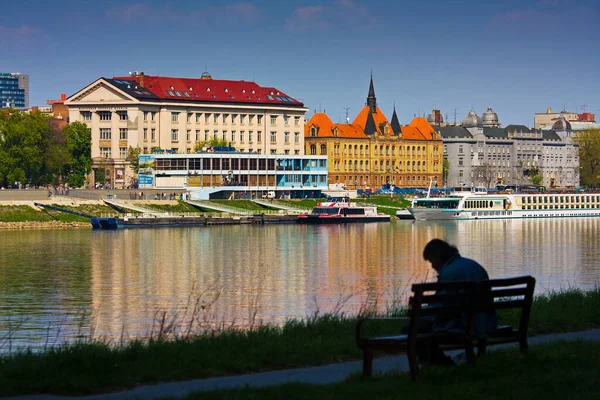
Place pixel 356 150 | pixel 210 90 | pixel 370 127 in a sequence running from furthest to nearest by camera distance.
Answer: pixel 370 127 → pixel 356 150 → pixel 210 90

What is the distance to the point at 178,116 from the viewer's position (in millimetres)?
163375


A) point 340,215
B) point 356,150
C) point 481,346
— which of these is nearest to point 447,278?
point 481,346

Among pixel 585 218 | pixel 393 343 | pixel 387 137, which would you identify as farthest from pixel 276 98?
pixel 393 343

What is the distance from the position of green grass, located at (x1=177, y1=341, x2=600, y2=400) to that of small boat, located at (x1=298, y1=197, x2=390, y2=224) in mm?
111517

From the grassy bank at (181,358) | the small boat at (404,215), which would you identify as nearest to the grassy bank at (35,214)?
the small boat at (404,215)

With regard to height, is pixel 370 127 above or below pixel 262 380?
above

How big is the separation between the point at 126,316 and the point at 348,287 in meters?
13.2

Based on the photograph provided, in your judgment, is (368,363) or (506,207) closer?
(368,363)

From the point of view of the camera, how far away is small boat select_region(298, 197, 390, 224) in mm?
129375

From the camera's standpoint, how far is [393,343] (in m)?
16.4

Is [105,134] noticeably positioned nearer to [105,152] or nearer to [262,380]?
[105,152]

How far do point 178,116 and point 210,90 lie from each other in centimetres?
862

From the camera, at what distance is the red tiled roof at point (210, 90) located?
163750 millimetres

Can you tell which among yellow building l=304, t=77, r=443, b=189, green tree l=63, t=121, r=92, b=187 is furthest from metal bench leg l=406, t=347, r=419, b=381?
yellow building l=304, t=77, r=443, b=189
